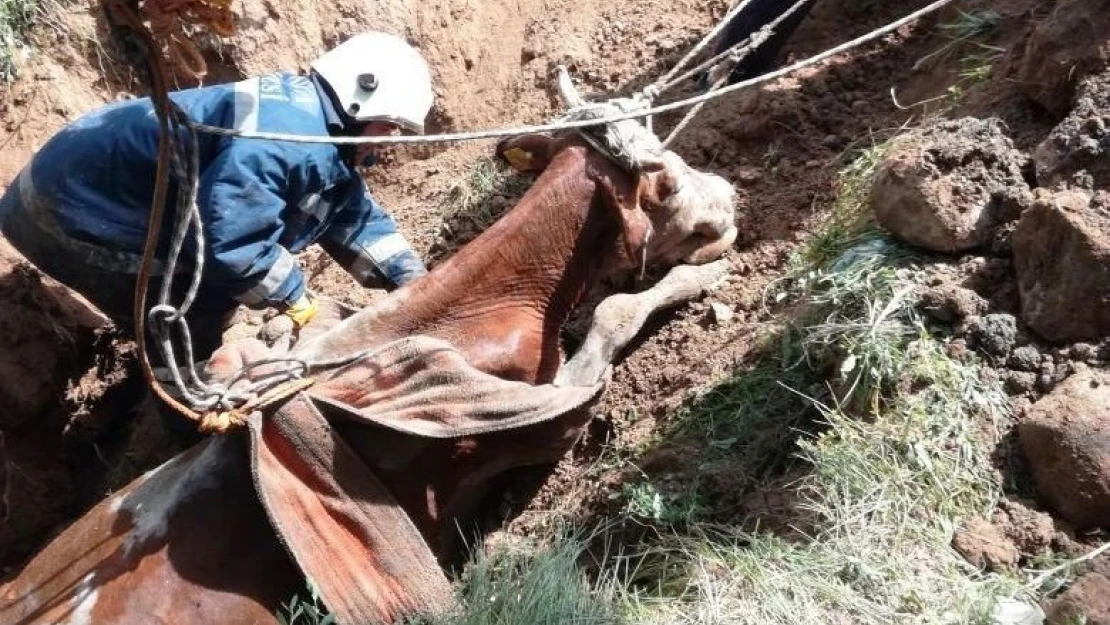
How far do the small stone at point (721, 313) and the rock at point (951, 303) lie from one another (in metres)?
0.87

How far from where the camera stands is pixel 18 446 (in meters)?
4.94

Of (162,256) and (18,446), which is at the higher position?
(162,256)

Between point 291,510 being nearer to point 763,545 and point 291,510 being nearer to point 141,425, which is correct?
point 763,545

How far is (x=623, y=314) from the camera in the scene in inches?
160

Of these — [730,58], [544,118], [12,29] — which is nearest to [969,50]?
[730,58]

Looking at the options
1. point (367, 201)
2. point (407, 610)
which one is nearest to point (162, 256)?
point (367, 201)

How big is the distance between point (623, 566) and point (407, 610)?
68 centimetres

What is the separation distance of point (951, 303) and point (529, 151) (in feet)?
5.20

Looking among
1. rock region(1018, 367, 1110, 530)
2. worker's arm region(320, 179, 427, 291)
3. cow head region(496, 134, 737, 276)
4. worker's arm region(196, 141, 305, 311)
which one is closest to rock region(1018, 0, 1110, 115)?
rock region(1018, 367, 1110, 530)

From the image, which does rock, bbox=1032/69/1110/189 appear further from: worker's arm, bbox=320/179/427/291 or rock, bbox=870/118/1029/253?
worker's arm, bbox=320/179/427/291

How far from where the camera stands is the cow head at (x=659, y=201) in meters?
3.67

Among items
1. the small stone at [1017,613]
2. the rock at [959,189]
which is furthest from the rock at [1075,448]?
the rock at [959,189]

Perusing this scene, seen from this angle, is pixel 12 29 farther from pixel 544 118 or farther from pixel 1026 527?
pixel 1026 527

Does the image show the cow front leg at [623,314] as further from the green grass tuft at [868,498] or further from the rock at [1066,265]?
the rock at [1066,265]
